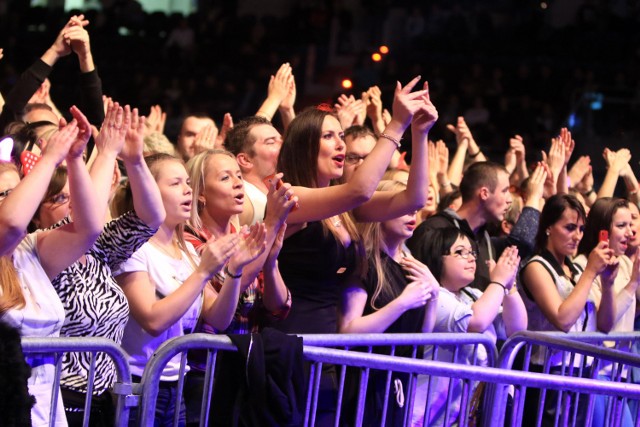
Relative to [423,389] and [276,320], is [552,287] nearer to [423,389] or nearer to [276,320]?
[423,389]

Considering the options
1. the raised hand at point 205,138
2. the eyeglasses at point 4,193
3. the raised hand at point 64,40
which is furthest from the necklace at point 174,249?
the raised hand at point 205,138

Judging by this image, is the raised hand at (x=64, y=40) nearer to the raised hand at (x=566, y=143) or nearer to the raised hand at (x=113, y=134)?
the raised hand at (x=113, y=134)

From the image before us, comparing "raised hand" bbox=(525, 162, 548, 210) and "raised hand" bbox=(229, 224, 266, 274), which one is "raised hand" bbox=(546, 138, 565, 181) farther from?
"raised hand" bbox=(229, 224, 266, 274)

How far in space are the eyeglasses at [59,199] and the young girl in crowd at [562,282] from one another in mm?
2067

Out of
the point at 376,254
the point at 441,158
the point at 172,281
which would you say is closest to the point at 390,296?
the point at 376,254

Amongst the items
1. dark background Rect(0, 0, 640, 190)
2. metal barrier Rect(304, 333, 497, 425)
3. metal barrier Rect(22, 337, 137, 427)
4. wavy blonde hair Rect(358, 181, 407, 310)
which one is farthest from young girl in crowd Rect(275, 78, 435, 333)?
dark background Rect(0, 0, 640, 190)

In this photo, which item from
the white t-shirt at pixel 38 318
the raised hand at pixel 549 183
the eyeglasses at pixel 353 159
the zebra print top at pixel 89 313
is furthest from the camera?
the raised hand at pixel 549 183

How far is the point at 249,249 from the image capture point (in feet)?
10.9

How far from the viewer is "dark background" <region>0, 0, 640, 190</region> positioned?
12188 millimetres

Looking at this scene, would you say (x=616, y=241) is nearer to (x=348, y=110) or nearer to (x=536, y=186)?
(x=536, y=186)

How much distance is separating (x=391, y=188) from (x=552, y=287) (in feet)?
3.20

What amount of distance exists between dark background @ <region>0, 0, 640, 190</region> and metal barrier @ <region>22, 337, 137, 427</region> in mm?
8124

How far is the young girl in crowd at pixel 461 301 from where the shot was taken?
3832mm

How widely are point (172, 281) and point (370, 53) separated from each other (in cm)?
1027
